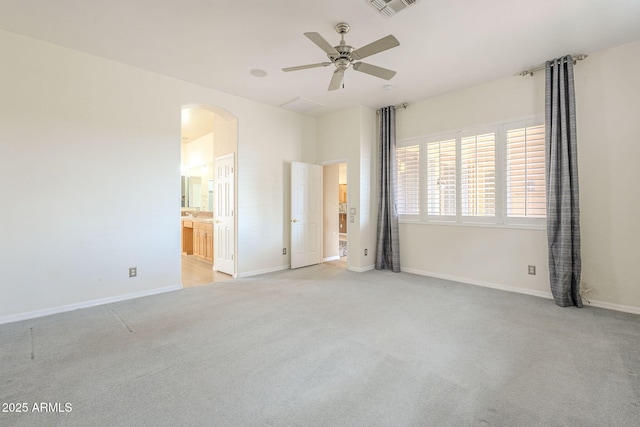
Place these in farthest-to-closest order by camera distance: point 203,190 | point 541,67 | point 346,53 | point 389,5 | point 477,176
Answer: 1. point 203,190
2. point 477,176
3. point 541,67
4. point 346,53
5. point 389,5

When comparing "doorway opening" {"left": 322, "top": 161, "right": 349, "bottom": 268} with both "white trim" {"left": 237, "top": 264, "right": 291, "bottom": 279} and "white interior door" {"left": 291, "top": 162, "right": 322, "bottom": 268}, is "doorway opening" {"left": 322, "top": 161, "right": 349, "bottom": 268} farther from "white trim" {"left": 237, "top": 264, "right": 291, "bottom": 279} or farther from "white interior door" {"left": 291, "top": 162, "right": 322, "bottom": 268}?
"white trim" {"left": 237, "top": 264, "right": 291, "bottom": 279}

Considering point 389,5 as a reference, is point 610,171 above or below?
below

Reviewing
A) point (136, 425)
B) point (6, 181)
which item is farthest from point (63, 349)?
point (6, 181)

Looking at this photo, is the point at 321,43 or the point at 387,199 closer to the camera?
the point at 321,43

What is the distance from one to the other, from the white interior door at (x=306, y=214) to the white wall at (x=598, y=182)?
303 cm

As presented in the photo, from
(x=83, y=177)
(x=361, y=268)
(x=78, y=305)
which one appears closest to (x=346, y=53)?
→ (x=83, y=177)

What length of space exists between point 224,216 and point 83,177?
2.18 meters

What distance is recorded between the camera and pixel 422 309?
351cm

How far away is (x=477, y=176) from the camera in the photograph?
4578mm

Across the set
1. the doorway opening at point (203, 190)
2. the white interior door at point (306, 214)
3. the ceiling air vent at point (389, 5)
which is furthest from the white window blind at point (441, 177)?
the doorway opening at point (203, 190)

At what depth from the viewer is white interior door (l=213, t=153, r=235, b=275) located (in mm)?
5219

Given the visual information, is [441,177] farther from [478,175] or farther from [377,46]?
[377,46]

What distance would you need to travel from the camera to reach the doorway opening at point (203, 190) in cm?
518

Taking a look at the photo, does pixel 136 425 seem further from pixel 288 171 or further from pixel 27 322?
pixel 288 171
